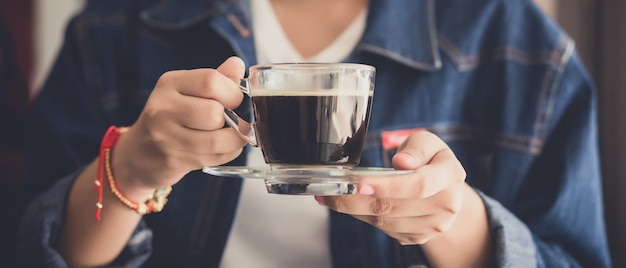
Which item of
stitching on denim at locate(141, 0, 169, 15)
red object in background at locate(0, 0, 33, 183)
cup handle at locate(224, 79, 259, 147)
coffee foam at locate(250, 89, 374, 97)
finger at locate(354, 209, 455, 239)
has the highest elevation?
stitching on denim at locate(141, 0, 169, 15)

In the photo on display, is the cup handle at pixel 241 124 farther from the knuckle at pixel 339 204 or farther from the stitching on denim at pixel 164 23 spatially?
the stitching on denim at pixel 164 23

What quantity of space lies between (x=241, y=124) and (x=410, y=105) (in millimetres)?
439

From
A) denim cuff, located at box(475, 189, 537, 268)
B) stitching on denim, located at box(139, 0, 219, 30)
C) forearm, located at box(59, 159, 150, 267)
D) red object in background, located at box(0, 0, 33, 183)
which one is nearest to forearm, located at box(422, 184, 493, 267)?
denim cuff, located at box(475, 189, 537, 268)

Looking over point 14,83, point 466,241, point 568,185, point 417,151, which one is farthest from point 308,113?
point 14,83

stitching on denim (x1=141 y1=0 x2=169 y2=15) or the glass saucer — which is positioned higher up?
stitching on denim (x1=141 y1=0 x2=169 y2=15)

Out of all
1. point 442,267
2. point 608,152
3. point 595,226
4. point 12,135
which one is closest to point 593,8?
point 608,152

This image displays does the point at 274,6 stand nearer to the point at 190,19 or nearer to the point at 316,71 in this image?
the point at 190,19

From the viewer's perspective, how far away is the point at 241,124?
67 cm

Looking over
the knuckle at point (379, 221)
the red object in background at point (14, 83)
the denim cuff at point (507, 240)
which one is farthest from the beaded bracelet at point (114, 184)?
the red object in background at point (14, 83)

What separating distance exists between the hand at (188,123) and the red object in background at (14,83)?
1.64 meters

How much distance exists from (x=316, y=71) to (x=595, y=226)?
0.57m

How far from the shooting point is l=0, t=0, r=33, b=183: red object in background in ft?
7.44

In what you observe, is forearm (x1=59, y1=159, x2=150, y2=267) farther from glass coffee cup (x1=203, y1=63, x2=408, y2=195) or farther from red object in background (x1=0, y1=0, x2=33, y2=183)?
red object in background (x1=0, y1=0, x2=33, y2=183)

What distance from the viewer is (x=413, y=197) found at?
60 cm
